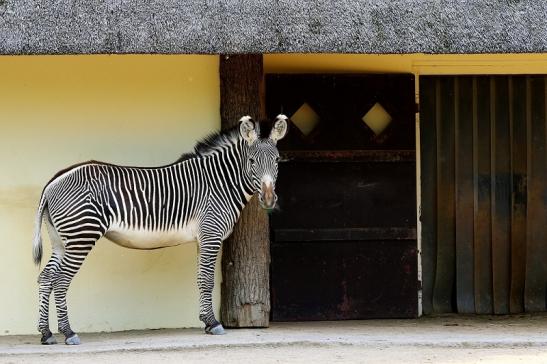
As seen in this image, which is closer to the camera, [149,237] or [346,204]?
[149,237]

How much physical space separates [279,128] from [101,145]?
1636 mm

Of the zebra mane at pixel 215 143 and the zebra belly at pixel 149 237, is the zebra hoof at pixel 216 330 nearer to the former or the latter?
Result: the zebra belly at pixel 149 237

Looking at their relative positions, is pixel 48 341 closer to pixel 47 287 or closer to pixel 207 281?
pixel 47 287

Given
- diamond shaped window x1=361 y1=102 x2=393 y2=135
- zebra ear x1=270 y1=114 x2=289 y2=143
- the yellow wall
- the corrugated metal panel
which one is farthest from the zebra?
the corrugated metal panel

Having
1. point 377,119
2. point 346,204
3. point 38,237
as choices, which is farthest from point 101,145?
point 377,119

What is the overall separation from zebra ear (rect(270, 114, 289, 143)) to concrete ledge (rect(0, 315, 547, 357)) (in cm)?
164

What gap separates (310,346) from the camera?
9.83 metres

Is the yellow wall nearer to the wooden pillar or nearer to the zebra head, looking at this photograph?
the wooden pillar

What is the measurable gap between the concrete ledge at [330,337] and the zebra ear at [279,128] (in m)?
1.64

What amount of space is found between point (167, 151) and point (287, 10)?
1.74 meters

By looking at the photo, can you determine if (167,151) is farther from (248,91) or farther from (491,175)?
(491,175)

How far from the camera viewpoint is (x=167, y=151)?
11.0m

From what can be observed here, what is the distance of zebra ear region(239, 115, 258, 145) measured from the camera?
10.3m

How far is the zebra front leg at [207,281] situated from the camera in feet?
33.9
